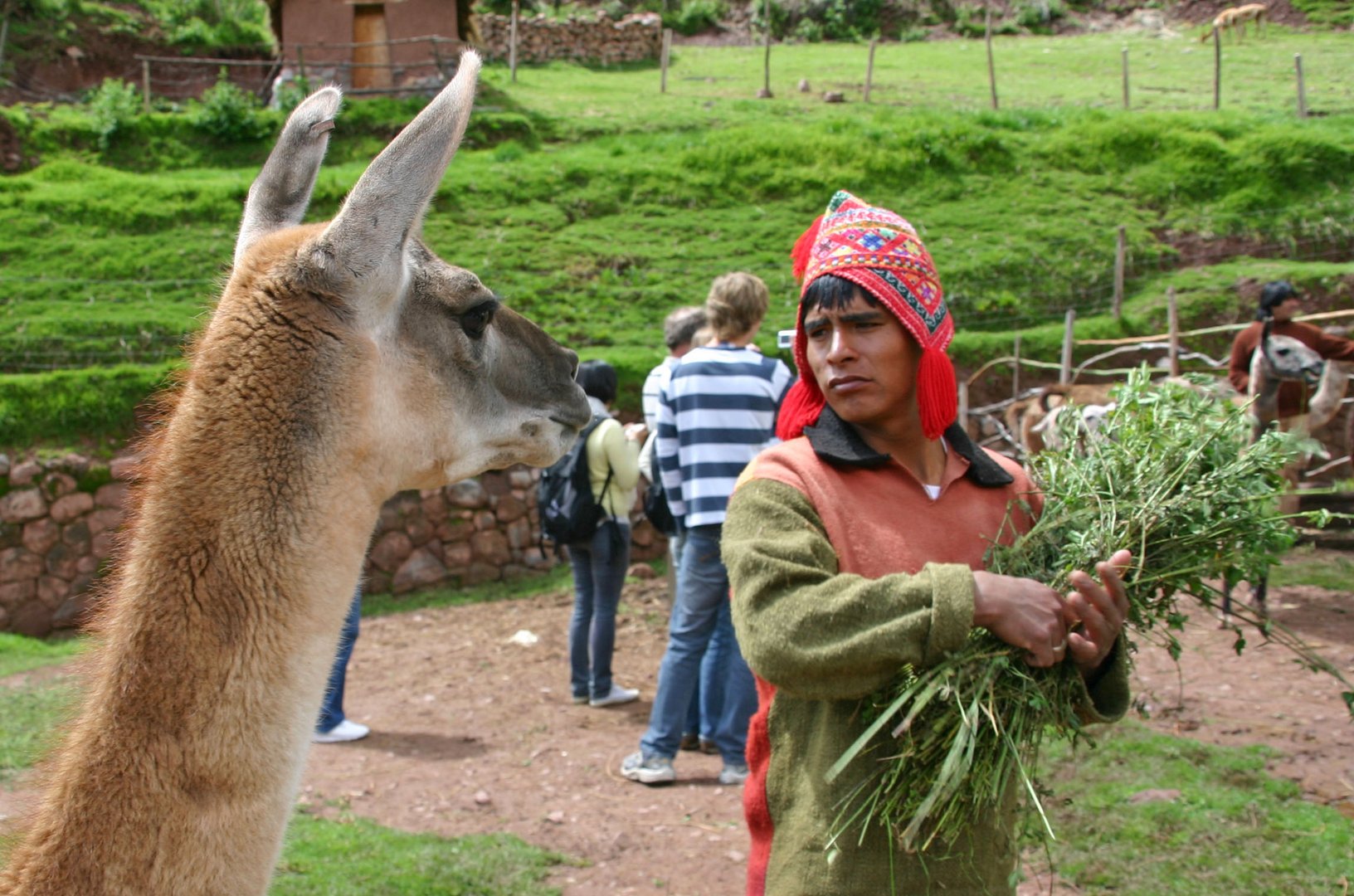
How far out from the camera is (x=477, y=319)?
2184 millimetres

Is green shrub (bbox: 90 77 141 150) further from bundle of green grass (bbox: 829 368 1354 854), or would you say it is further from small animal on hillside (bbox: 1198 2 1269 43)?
small animal on hillside (bbox: 1198 2 1269 43)

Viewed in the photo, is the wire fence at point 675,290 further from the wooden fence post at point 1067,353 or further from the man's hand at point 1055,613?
the man's hand at point 1055,613

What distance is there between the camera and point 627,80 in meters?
26.9

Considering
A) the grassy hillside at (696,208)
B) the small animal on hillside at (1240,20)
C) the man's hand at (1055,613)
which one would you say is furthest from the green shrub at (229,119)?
the small animal on hillside at (1240,20)

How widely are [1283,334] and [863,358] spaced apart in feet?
23.4

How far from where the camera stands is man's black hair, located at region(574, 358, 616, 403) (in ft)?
19.2

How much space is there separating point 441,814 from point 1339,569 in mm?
6492

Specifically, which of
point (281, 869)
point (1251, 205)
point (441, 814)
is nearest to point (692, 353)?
point (441, 814)

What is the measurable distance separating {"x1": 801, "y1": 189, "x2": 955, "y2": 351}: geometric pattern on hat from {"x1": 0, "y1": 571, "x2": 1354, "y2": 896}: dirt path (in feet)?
6.34

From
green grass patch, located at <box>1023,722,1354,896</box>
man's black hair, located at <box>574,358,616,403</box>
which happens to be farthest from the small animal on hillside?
green grass patch, located at <box>1023,722,1354,896</box>

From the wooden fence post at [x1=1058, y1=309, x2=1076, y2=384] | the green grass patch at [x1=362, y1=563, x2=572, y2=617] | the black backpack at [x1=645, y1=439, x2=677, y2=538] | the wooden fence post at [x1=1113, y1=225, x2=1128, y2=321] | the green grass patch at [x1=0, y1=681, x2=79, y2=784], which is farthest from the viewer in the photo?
the wooden fence post at [x1=1113, y1=225, x2=1128, y2=321]

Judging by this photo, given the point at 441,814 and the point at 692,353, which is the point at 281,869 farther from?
the point at 692,353

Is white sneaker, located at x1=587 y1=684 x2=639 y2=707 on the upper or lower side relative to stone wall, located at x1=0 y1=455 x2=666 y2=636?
lower

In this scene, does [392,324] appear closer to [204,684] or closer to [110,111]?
[204,684]
